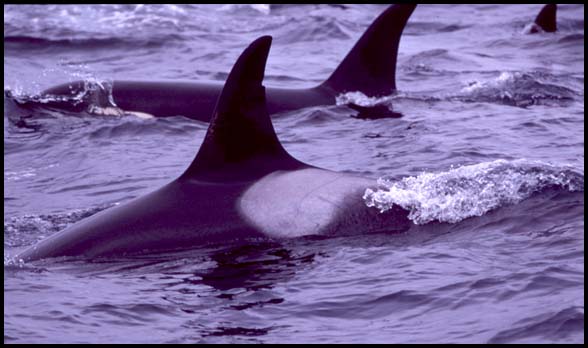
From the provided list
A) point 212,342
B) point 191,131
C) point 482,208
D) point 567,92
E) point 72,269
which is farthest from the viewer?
point 567,92

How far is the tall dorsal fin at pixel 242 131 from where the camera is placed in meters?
8.91

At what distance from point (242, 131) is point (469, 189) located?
210 centimetres

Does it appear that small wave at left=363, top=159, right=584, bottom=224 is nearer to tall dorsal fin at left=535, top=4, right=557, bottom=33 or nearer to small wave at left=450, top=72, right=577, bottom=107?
small wave at left=450, top=72, right=577, bottom=107

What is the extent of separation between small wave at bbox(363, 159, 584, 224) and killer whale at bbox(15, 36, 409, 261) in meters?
0.23

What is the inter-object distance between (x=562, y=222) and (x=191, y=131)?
21.4 feet

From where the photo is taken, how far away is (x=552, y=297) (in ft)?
25.2

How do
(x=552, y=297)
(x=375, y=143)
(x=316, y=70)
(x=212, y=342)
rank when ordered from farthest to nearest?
(x=316, y=70) < (x=375, y=143) < (x=552, y=297) < (x=212, y=342)

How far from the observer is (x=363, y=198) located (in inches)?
368

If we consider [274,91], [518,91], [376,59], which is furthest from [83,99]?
[518,91]

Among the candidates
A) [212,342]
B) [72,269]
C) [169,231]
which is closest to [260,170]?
[169,231]

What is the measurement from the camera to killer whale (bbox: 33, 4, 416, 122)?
49.4 ft

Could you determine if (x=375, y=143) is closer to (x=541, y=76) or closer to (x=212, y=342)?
(x=541, y=76)

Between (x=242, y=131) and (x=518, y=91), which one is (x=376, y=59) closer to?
(x=518, y=91)

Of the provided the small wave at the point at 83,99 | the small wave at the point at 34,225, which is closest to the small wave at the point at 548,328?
the small wave at the point at 34,225
